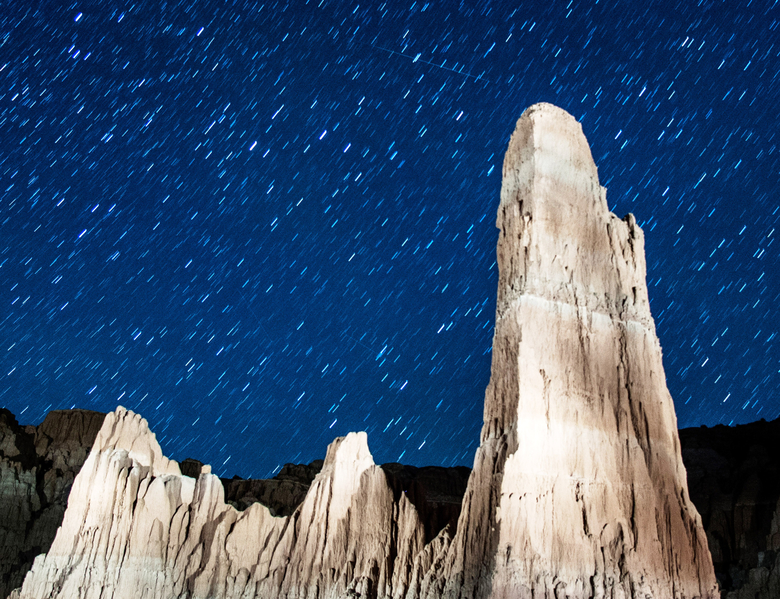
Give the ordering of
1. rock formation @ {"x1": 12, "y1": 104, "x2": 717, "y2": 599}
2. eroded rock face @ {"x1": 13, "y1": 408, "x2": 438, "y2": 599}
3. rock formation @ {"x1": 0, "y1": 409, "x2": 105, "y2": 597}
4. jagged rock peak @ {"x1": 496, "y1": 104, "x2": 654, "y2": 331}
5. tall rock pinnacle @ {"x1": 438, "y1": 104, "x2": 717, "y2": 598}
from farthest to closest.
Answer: rock formation @ {"x1": 0, "y1": 409, "x2": 105, "y2": 597} → eroded rock face @ {"x1": 13, "y1": 408, "x2": 438, "y2": 599} → jagged rock peak @ {"x1": 496, "y1": 104, "x2": 654, "y2": 331} → rock formation @ {"x1": 12, "y1": 104, "x2": 717, "y2": 599} → tall rock pinnacle @ {"x1": 438, "y1": 104, "x2": 717, "y2": 598}

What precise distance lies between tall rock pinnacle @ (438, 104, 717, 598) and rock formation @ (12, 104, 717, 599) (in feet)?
0.18

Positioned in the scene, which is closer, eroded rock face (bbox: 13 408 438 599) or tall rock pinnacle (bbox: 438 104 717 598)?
tall rock pinnacle (bbox: 438 104 717 598)

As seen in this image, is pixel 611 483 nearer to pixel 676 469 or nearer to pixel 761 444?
pixel 676 469

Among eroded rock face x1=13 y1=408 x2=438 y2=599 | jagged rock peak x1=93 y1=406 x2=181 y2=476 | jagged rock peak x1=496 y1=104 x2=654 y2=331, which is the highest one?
jagged rock peak x1=496 y1=104 x2=654 y2=331

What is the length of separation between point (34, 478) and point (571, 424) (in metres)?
55.4

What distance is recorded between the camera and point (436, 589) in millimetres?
28859

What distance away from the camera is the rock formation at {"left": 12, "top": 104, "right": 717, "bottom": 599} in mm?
25469

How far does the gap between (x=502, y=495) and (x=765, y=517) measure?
33597 millimetres

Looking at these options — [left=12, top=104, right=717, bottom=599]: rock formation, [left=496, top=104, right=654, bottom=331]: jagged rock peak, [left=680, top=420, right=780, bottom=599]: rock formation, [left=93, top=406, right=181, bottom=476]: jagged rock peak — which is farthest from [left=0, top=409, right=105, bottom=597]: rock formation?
[left=680, top=420, right=780, bottom=599]: rock formation

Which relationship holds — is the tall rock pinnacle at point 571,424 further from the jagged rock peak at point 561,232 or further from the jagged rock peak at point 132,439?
the jagged rock peak at point 132,439

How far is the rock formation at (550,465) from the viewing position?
25469 mm

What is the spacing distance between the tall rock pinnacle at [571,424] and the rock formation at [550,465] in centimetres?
5

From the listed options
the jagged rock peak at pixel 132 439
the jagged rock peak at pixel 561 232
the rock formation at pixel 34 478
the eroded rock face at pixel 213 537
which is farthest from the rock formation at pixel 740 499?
the rock formation at pixel 34 478

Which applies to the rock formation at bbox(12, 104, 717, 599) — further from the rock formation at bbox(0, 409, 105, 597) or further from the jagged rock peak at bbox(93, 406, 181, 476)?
the rock formation at bbox(0, 409, 105, 597)
